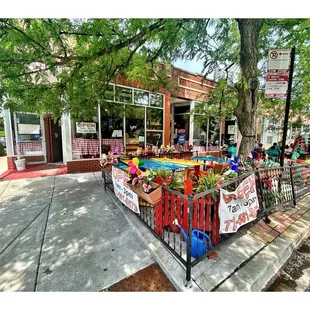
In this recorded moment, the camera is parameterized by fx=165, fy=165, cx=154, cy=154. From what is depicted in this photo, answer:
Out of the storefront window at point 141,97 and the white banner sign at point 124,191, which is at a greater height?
the storefront window at point 141,97

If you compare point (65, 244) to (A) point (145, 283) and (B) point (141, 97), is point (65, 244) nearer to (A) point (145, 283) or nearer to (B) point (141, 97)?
(A) point (145, 283)

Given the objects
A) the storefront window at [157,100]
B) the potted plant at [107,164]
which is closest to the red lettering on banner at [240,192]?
the potted plant at [107,164]

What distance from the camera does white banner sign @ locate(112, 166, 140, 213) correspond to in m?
2.95

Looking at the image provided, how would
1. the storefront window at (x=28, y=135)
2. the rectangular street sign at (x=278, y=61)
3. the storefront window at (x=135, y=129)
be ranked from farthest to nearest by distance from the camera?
1. the storefront window at (x=135, y=129)
2. the storefront window at (x=28, y=135)
3. the rectangular street sign at (x=278, y=61)

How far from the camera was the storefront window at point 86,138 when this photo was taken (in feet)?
22.6

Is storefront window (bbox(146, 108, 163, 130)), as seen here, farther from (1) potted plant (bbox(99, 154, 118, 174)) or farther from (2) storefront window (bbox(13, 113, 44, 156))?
(2) storefront window (bbox(13, 113, 44, 156))

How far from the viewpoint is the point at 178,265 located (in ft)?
7.13

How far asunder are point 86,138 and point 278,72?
21.9 ft

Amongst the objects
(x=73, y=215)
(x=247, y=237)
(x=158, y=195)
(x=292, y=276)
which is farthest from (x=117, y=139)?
(x=292, y=276)

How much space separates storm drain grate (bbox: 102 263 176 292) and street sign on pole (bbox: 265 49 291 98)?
4013 millimetres

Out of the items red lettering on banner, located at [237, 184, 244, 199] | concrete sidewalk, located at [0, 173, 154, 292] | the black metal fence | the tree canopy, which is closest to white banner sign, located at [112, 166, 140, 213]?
the black metal fence

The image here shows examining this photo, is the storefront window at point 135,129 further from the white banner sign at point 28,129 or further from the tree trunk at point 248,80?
the tree trunk at point 248,80

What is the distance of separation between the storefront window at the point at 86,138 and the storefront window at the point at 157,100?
127 inches

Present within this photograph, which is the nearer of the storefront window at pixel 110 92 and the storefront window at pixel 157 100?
the storefront window at pixel 110 92
